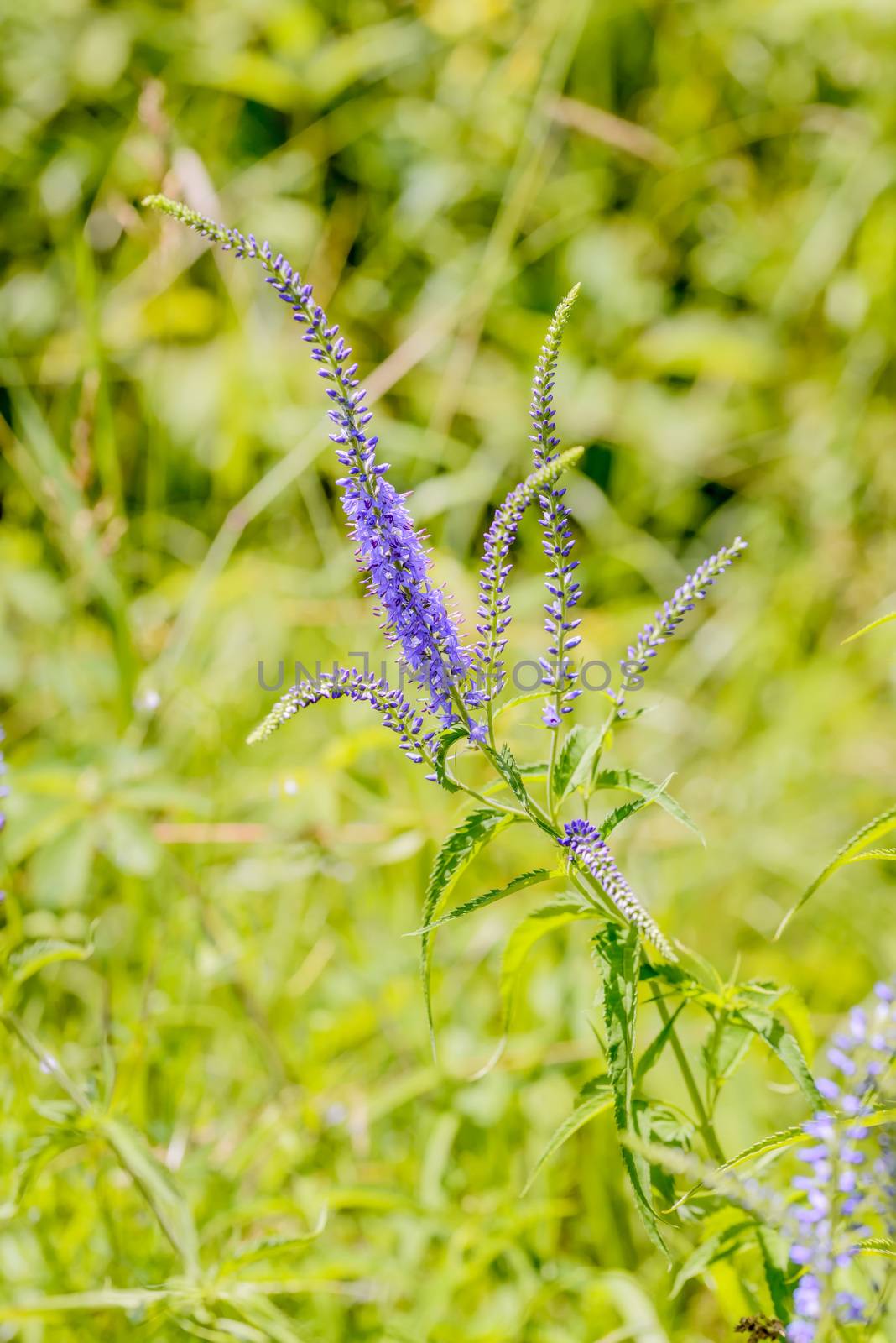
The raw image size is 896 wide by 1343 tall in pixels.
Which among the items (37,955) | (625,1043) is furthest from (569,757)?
(37,955)

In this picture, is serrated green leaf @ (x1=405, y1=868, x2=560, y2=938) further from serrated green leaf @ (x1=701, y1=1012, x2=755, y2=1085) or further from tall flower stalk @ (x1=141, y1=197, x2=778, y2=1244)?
serrated green leaf @ (x1=701, y1=1012, x2=755, y2=1085)

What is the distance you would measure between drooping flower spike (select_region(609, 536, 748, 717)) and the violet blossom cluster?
540mm

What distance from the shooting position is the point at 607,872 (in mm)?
1651

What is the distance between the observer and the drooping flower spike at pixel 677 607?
164cm

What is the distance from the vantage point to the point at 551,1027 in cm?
325

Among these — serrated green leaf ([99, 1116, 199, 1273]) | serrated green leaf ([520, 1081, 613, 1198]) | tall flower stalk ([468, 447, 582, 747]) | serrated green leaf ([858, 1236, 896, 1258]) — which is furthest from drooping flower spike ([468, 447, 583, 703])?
serrated green leaf ([99, 1116, 199, 1273])

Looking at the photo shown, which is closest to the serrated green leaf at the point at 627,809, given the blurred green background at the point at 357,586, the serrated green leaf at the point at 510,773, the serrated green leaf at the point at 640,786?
the serrated green leaf at the point at 640,786

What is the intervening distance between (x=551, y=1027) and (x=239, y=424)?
9.78 ft

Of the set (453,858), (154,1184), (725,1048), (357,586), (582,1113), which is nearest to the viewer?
(453,858)

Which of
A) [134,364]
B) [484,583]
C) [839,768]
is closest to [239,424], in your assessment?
[134,364]

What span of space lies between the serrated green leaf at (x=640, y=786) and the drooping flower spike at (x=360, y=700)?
0.27 m

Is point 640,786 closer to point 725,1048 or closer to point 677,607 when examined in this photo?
point 677,607

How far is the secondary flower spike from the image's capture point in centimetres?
158

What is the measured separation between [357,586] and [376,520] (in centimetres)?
310
